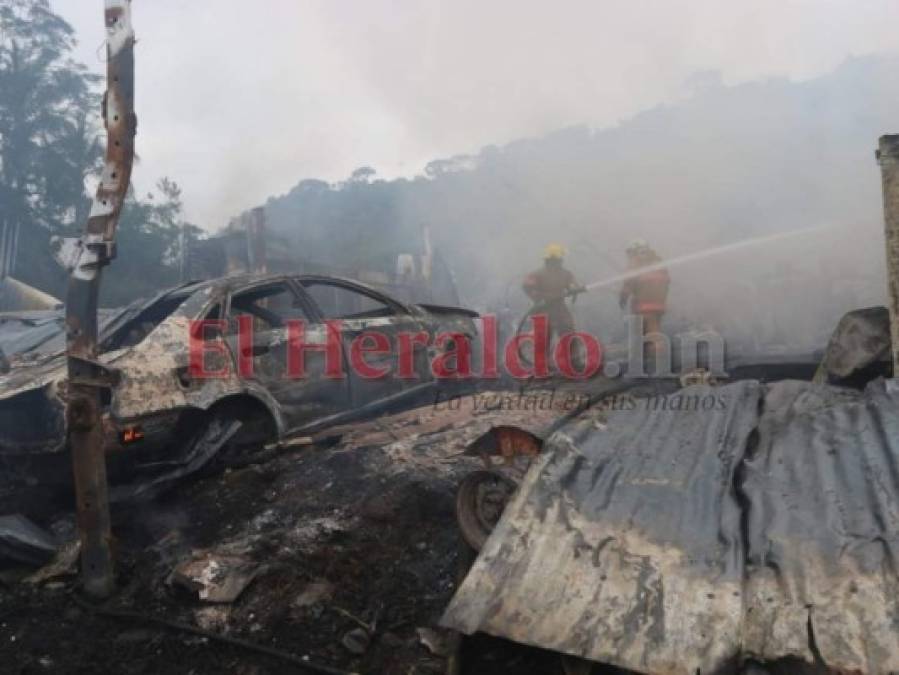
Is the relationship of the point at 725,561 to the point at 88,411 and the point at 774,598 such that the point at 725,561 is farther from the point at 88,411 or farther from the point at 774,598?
the point at 88,411

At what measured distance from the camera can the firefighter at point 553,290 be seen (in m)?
7.88

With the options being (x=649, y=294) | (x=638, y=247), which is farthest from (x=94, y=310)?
(x=638, y=247)

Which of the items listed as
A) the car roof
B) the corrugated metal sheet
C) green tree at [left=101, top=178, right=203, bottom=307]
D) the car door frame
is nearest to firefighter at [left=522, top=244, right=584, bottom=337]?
the car roof

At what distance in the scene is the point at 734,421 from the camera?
2926 millimetres

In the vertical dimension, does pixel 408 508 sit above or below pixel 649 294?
below

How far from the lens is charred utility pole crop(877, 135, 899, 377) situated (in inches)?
125

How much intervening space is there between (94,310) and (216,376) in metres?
1.09

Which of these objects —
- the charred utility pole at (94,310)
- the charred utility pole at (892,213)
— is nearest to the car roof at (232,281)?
the charred utility pole at (94,310)

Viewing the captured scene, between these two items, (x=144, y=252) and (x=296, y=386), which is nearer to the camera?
(x=296, y=386)

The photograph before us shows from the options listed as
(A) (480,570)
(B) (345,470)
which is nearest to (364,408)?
(B) (345,470)

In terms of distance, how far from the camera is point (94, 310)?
11.3 feet

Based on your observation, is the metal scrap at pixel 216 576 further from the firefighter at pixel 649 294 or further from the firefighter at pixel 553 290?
the firefighter at pixel 553 290

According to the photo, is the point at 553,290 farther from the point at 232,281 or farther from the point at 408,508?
the point at 408,508

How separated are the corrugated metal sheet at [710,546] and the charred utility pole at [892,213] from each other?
1.85 feet
